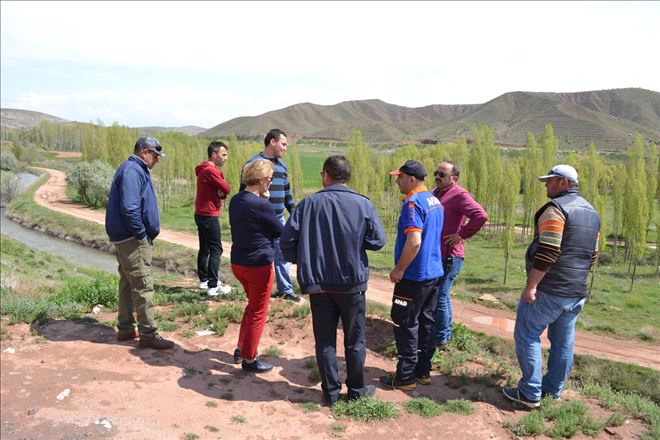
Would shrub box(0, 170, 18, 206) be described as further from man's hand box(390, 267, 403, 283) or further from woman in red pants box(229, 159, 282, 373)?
man's hand box(390, 267, 403, 283)

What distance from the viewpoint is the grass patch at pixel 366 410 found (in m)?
3.83

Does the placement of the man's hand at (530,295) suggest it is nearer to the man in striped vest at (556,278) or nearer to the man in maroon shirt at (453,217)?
the man in striped vest at (556,278)

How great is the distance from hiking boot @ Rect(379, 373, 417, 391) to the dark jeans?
3.03 metres

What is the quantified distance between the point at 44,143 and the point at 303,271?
126 metres

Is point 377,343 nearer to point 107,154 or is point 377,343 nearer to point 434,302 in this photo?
point 434,302

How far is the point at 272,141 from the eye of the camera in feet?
17.7

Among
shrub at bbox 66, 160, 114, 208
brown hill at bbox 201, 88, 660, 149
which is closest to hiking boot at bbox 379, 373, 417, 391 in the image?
brown hill at bbox 201, 88, 660, 149

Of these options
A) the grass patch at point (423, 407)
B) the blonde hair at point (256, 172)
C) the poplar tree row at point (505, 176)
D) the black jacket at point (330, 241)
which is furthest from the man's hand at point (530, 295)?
the poplar tree row at point (505, 176)

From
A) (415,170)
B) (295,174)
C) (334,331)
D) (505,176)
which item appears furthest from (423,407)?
(295,174)

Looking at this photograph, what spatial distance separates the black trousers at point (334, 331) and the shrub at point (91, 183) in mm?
34913

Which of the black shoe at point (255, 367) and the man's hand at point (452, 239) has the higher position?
the man's hand at point (452, 239)

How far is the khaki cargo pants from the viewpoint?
15.6 ft

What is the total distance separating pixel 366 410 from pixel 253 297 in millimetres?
1427

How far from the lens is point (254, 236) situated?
13.8ft
